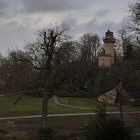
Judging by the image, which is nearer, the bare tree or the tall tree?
the bare tree

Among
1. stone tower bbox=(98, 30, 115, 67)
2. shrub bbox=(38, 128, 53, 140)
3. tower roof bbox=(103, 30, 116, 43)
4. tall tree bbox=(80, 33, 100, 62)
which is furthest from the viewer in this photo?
tall tree bbox=(80, 33, 100, 62)

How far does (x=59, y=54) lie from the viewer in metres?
39.3

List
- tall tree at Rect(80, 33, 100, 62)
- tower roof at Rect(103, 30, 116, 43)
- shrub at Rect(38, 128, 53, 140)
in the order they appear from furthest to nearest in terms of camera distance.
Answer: tall tree at Rect(80, 33, 100, 62), tower roof at Rect(103, 30, 116, 43), shrub at Rect(38, 128, 53, 140)

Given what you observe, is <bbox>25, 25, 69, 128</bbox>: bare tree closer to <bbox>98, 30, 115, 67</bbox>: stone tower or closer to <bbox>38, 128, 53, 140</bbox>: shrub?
<bbox>38, 128, 53, 140</bbox>: shrub

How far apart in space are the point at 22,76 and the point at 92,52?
5360cm

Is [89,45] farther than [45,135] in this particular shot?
Yes

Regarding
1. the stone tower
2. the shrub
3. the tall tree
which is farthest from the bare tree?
the tall tree

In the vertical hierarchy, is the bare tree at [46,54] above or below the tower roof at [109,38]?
below

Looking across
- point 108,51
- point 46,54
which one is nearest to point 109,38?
point 108,51

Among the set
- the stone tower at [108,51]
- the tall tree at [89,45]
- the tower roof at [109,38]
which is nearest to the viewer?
the stone tower at [108,51]

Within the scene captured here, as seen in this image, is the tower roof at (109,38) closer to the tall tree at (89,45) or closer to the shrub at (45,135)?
the tall tree at (89,45)

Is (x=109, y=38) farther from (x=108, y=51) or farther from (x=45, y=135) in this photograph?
(x=45, y=135)

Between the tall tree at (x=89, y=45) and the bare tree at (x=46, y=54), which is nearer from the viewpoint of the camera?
the bare tree at (x=46, y=54)

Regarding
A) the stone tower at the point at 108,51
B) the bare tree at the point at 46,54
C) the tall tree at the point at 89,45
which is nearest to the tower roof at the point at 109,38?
the stone tower at the point at 108,51
